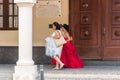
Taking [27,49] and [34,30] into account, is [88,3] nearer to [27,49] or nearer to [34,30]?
[34,30]

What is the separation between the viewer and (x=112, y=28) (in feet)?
53.5

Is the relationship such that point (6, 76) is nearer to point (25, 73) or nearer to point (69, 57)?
point (25, 73)

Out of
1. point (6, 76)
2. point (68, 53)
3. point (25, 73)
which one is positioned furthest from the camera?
point (68, 53)

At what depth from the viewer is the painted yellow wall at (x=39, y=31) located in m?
16.4

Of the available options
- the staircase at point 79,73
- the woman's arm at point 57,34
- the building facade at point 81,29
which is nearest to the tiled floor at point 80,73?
the staircase at point 79,73

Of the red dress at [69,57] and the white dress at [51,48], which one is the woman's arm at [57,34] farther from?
the red dress at [69,57]

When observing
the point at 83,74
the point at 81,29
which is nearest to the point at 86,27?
the point at 81,29

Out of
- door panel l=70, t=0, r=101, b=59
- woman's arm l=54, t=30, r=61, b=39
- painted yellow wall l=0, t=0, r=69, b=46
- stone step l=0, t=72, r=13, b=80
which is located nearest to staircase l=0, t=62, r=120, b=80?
stone step l=0, t=72, r=13, b=80

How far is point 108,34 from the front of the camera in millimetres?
16328

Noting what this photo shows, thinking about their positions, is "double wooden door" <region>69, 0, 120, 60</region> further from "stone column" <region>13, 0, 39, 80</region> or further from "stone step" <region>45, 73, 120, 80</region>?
"stone column" <region>13, 0, 39, 80</region>

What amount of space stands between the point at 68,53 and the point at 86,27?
4.71ft

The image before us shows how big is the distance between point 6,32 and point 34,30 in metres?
0.97

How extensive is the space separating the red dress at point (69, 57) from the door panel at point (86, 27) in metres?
0.84

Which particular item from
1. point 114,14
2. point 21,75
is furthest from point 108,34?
point 21,75
